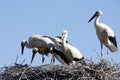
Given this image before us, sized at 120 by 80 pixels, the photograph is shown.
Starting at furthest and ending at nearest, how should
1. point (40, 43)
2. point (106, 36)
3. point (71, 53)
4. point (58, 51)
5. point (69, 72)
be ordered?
point (106, 36) < point (40, 43) < point (58, 51) < point (71, 53) < point (69, 72)

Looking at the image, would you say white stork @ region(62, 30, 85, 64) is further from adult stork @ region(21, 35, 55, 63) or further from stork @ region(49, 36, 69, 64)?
adult stork @ region(21, 35, 55, 63)

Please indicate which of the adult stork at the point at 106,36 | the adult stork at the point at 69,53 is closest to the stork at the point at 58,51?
the adult stork at the point at 69,53

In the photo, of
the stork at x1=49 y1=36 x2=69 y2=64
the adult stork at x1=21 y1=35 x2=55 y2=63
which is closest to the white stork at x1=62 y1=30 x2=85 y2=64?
the stork at x1=49 y1=36 x2=69 y2=64

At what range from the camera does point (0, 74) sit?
1229 centimetres

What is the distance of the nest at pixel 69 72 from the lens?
1166cm

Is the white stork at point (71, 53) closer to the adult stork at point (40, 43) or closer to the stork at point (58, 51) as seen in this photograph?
the stork at point (58, 51)

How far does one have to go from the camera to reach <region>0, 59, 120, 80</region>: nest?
1166 centimetres

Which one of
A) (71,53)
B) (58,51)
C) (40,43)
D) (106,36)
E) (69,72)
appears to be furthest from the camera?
(106,36)


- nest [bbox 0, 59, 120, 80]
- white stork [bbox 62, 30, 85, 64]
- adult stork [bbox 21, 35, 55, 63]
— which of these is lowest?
nest [bbox 0, 59, 120, 80]

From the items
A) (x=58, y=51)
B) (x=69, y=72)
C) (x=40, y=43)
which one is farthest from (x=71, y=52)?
(x=40, y=43)

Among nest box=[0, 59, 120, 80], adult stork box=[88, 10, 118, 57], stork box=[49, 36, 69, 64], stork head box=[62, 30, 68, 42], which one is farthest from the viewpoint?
adult stork box=[88, 10, 118, 57]

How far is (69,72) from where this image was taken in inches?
461

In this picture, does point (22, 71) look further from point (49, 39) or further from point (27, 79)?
point (49, 39)

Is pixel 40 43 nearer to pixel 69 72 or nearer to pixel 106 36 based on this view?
pixel 106 36
